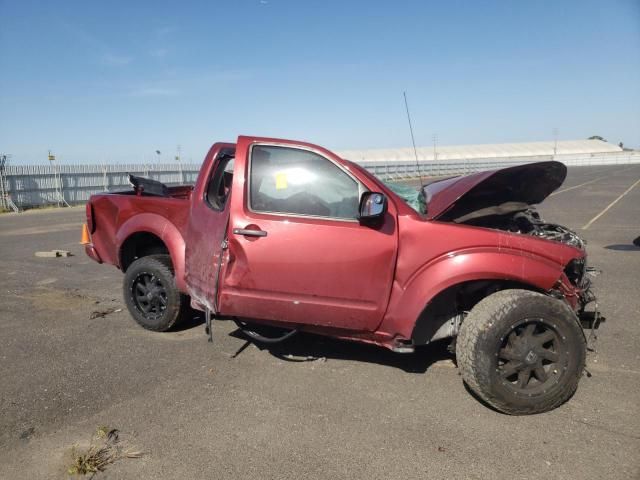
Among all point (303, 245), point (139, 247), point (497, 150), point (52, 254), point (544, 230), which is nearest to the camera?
point (303, 245)

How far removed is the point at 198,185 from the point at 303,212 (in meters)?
1.30

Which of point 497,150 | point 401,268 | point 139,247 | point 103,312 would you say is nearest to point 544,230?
point 401,268

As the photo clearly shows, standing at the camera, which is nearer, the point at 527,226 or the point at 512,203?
the point at 512,203

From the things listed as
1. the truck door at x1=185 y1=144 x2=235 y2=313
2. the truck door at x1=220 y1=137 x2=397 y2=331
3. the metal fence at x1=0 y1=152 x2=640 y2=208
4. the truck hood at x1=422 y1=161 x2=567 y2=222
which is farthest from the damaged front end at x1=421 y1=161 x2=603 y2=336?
the metal fence at x1=0 y1=152 x2=640 y2=208

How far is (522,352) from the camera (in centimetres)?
321

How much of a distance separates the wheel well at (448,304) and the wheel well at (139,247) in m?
2.88

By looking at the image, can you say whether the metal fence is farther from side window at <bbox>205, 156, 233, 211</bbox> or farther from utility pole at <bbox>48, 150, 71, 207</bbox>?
side window at <bbox>205, 156, 233, 211</bbox>

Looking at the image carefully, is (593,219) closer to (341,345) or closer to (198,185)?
(341,345)

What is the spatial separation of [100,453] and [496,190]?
3291 millimetres

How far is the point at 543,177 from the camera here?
3.84m

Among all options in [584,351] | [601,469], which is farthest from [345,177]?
[601,469]

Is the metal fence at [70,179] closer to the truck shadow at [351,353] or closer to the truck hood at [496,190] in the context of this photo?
the truck hood at [496,190]

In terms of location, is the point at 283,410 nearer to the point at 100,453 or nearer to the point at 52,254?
the point at 100,453

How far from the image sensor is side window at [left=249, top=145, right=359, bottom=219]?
352cm
